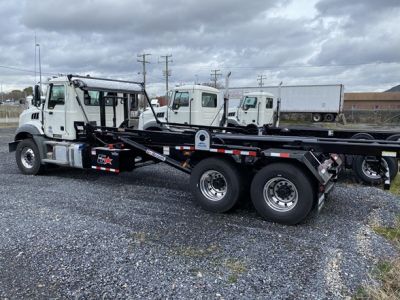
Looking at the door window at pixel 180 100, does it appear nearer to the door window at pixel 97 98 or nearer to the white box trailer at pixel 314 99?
the door window at pixel 97 98

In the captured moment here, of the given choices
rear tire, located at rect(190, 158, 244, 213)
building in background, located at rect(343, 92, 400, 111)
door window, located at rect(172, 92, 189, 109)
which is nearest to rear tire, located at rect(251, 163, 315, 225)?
rear tire, located at rect(190, 158, 244, 213)

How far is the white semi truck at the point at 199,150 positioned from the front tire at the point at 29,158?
0.08 feet

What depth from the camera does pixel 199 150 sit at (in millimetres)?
6500

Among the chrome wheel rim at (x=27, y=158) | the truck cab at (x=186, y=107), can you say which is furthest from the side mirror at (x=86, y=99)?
the truck cab at (x=186, y=107)

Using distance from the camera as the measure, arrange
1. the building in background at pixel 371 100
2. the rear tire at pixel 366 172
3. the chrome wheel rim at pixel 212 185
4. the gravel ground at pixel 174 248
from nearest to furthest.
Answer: the gravel ground at pixel 174 248 → the chrome wheel rim at pixel 212 185 → the rear tire at pixel 366 172 → the building in background at pixel 371 100

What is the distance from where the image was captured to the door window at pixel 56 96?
8836 millimetres

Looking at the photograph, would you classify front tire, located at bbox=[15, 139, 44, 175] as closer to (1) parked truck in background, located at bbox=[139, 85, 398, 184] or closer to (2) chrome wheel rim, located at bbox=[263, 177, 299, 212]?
(1) parked truck in background, located at bbox=[139, 85, 398, 184]

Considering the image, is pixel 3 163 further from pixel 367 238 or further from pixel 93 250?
pixel 367 238

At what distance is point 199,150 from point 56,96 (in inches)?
176

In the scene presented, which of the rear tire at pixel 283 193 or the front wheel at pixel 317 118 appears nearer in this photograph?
the rear tire at pixel 283 193

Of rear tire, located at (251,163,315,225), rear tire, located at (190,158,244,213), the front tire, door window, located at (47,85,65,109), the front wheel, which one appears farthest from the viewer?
the front wheel

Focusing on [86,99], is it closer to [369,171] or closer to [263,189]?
[263,189]

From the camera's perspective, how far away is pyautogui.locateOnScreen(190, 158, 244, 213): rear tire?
6.05m

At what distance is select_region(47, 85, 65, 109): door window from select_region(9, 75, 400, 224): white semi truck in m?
0.02
